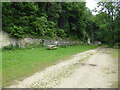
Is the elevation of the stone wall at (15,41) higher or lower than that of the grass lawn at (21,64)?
higher

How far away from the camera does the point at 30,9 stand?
13.3m

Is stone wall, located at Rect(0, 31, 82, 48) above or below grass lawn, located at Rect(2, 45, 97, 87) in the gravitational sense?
above

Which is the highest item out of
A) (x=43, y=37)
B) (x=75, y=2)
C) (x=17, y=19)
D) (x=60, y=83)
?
(x=75, y=2)

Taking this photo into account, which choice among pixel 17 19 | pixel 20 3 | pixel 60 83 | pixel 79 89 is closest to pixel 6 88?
pixel 60 83

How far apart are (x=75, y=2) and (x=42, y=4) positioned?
9211 millimetres

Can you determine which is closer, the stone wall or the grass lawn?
the grass lawn

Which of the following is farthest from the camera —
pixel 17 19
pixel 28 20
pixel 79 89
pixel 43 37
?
pixel 43 37

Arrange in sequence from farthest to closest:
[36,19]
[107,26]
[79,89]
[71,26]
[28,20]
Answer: [71,26], [107,26], [36,19], [28,20], [79,89]

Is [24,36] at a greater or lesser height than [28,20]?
lesser

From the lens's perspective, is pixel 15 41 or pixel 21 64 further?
pixel 15 41

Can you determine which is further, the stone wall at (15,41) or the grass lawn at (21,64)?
the stone wall at (15,41)

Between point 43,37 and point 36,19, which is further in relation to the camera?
point 43,37

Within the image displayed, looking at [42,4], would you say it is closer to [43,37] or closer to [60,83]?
[43,37]

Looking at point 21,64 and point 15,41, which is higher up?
point 15,41
